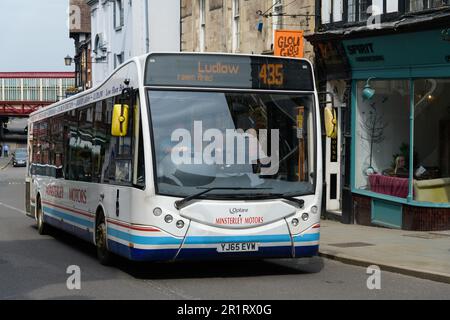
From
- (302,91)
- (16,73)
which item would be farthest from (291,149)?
(16,73)

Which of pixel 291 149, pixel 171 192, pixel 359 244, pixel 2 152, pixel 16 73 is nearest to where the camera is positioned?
pixel 171 192

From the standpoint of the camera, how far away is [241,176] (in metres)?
11.4

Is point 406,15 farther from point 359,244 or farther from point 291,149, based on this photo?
point 291,149

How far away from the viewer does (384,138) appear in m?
19.9

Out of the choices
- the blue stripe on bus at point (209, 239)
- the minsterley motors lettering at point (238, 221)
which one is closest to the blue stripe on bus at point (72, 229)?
the blue stripe on bus at point (209, 239)

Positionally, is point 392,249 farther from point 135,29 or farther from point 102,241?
point 135,29

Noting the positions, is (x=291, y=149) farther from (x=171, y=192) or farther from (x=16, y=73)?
(x=16, y=73)

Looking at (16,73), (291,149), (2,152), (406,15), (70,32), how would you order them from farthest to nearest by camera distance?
(16,73) → (2,152) → (70,32) → (406,15) → (291,149)

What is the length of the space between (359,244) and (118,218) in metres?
5.51

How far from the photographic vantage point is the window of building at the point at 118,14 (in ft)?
129

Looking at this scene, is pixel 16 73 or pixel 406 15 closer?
pixel 406 15

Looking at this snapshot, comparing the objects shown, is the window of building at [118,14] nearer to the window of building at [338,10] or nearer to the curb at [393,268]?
the window of building at [338,10]

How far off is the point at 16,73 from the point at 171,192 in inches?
4201

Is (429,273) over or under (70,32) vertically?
under
